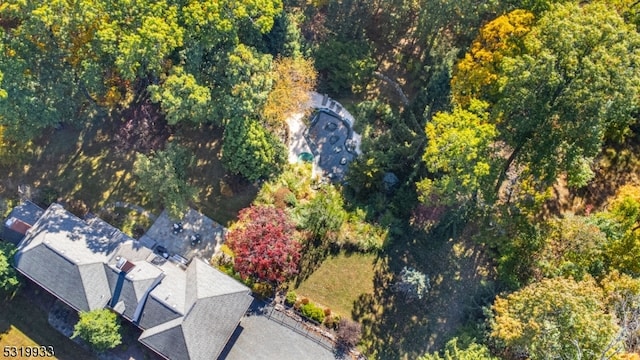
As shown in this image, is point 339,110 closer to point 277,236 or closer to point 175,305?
point 277,236

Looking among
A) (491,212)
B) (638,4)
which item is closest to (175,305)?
(491,212)

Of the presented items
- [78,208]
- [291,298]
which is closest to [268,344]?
[291,298]

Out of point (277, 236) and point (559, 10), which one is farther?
point (277, 236)

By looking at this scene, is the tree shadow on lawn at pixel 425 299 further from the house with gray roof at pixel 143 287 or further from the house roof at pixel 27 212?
the house roof at pixel 27 212

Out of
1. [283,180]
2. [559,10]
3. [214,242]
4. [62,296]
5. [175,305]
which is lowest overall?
[62,296]

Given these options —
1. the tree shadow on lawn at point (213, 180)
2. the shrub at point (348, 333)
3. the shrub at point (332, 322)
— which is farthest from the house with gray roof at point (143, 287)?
the shrub at point (348, 333)

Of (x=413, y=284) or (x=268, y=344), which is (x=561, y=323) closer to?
(x=413, y=284)
